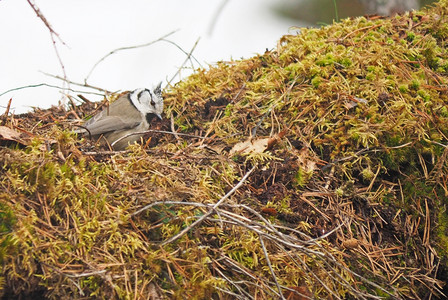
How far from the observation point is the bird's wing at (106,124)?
12.1 feet

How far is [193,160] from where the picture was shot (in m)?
2.84

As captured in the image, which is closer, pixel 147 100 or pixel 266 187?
pixel 266 187

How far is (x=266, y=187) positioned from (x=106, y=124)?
69.1 inches

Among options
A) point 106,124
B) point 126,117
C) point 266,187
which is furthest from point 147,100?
point 266,187

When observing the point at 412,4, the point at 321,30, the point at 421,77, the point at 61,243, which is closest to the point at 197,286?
the point at 61,243

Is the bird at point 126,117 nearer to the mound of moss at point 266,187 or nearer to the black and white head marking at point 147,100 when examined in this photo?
the black and white head marking at point 147,100

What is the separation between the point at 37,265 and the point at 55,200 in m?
0.35

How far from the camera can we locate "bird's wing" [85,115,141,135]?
3.69 meters

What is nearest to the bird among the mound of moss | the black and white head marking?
the black and white head marking

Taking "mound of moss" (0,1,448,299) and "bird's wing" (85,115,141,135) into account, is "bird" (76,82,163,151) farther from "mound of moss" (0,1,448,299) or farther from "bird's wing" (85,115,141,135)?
"mound of moss" (0,1,448,299)

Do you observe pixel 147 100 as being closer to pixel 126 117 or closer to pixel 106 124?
pixel 126 117

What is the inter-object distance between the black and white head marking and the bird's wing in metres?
0.20

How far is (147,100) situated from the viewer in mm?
A: 3967

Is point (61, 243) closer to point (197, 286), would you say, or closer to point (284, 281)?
point (197, 286)
